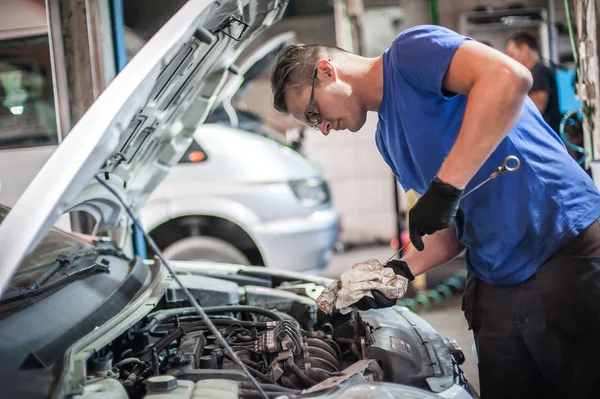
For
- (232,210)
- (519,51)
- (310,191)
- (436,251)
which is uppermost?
(519,51)

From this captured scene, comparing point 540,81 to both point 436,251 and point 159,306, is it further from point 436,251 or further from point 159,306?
point 159,306

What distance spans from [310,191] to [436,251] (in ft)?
10.2

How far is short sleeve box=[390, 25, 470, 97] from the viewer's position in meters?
1.81

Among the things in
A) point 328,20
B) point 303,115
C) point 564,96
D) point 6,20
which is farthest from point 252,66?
point 328,20

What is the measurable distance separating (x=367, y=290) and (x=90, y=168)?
95cm

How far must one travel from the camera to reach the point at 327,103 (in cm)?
204

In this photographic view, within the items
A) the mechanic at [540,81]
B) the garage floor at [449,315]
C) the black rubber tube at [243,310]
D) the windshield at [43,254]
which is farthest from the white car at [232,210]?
the black rubber tube at [243,310]

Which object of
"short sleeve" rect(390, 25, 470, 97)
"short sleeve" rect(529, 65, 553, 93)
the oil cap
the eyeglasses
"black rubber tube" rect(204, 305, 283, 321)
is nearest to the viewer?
the oil cap

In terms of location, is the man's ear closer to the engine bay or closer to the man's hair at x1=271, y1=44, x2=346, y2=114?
the man's hair at x1=271, y1=44, x2=346, y2=114

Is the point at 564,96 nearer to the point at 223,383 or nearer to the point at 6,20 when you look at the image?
the point at 6,20

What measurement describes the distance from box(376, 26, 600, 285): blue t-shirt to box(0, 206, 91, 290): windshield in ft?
3.76

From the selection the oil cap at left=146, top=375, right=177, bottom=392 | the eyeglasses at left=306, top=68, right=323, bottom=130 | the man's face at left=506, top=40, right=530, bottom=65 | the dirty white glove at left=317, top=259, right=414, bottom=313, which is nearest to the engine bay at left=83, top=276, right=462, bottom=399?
the oil cap at left=146, top=375, right=177, bottom=392

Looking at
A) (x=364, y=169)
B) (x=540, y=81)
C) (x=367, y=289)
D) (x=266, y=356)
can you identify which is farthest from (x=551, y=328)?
(x=364, y=169)

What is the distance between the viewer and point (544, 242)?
6.57ft
